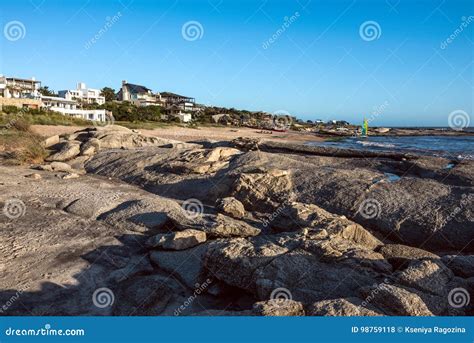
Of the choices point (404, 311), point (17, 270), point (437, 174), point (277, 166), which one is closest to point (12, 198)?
point (17, 270)

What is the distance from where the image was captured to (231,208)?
414 inches

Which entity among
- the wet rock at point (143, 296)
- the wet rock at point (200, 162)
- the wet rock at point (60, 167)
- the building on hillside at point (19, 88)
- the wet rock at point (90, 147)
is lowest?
the wet rock at point (143, 296)

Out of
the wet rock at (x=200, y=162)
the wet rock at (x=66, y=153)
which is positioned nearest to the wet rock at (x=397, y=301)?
the wet rock at (x=200, y=162)

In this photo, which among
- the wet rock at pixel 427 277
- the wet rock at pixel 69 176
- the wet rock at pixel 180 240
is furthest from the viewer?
the wet rock at pixel 69 176

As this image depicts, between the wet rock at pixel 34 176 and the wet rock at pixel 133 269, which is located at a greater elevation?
the wet rock at pixel 34 176

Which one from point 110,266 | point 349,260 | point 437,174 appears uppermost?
point 437,174

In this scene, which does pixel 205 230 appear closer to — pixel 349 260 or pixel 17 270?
pixel 349 260

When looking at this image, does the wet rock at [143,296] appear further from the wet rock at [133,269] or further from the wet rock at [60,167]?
the wet rock at [60,167]

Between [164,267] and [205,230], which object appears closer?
[164,267]

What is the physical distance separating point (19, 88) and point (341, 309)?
8300 cm

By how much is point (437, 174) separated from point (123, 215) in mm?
9354

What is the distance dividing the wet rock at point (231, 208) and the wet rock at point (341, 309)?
5264 mm

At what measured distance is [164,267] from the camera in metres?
7.84

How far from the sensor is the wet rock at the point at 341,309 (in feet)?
16.8
